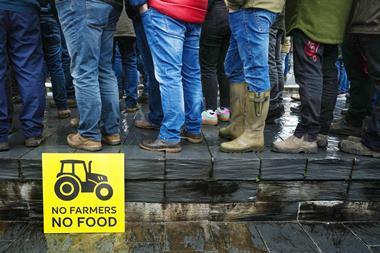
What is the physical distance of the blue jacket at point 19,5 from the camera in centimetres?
215

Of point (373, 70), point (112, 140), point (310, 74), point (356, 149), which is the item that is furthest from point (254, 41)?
point (112, 140)

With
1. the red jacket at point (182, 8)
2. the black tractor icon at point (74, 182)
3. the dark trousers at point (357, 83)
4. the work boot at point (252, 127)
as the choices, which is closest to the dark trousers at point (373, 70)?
the dark trousers at point (357, 83)

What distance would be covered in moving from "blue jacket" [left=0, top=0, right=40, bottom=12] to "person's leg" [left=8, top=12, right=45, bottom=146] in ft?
0.11

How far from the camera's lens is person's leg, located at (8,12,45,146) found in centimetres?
224

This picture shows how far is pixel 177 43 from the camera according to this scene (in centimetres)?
223

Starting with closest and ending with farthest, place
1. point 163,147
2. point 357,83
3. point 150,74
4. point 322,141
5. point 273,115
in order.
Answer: point 163,147 → point 322,141 → point 150,74 → point 357,83 → point 273,115

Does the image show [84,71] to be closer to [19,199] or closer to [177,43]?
[177,43]

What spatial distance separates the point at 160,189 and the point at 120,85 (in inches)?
108

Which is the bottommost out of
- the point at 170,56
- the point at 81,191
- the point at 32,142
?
the point at 81,191

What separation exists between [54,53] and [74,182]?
158cm

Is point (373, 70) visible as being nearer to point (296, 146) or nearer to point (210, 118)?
point (296, 146)

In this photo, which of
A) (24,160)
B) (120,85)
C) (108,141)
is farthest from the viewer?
(120,85)

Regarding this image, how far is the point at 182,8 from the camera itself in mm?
2172

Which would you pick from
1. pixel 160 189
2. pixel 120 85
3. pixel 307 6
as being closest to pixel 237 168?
pixel 160 189
